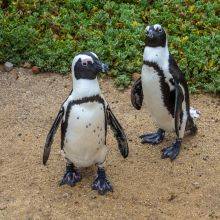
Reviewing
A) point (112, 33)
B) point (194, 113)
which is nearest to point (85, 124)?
point (194, 113)

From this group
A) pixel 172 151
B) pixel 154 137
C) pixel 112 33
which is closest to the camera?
pixel 172 151

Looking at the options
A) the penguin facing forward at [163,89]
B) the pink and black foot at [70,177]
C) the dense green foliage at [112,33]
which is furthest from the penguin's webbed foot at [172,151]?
the dense green foliage at [112,33]

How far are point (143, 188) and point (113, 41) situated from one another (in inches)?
93.3

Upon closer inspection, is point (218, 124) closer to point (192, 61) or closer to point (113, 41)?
point (192, 61)

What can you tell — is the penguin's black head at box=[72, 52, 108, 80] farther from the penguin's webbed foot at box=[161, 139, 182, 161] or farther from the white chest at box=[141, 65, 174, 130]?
the penguin's webbed foot at box=[161, 139, 182, 161]

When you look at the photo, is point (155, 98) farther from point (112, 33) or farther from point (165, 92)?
point (112, 33)

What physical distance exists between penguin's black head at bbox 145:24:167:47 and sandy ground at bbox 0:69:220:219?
39.4 inches

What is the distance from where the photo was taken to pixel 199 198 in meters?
4.71

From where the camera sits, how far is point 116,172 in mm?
5016

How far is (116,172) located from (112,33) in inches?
92.2

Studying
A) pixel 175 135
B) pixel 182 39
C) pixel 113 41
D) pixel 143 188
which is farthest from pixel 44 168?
pixel 182 39

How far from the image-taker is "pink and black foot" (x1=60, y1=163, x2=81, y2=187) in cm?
480

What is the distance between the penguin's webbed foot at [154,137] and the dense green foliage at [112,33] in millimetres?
903

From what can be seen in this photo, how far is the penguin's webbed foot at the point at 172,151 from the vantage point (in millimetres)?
5172
